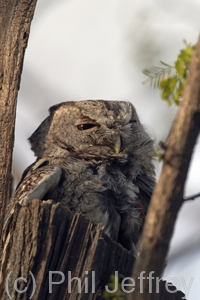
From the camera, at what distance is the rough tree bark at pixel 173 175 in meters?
1.71

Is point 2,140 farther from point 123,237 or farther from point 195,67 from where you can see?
point 195,67

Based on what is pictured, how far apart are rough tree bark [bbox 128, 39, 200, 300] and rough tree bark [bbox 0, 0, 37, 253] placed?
7.65 ft

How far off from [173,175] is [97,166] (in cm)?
256

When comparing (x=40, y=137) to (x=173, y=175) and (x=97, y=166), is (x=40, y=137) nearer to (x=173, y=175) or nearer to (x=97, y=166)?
(x=97, y=166)

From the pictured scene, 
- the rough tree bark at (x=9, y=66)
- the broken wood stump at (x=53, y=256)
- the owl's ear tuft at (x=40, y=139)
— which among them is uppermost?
the rough tree bark at (x=9, y=66)

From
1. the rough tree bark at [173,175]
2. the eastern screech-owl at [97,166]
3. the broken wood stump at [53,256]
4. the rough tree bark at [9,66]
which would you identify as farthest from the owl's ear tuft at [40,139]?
the rough tree bark at [173,175]

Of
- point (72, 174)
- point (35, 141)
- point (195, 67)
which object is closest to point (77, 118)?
Answer: point (35, 141)

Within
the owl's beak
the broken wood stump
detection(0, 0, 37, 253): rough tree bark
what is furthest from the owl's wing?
the broken wood stump

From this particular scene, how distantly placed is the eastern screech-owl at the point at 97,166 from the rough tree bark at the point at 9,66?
0.18 metres

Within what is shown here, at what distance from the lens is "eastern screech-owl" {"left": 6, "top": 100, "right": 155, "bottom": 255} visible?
12.5 ft

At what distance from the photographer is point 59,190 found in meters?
3.90

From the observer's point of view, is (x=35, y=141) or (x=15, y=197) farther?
(x=35, y=141)

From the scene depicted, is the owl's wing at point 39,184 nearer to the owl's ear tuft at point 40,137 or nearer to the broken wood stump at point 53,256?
the owl's ear tuft at point 40,137

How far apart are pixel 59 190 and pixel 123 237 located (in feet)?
2.00
